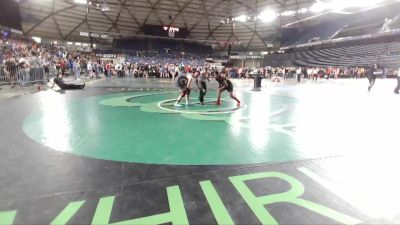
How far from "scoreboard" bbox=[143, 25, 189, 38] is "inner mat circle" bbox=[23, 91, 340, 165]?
4113 centimetres

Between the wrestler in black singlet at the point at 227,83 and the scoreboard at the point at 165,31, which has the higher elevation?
the scoreboard at the point at 165,31

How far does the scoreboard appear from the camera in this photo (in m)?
46.8

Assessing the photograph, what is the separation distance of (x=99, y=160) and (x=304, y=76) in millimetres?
42160

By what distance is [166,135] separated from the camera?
5402mm

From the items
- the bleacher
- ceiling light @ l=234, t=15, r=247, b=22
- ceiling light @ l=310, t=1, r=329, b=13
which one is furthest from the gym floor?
the bleacher

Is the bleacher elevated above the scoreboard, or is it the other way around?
the scoreboard

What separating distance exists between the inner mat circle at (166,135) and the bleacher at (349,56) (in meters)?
36.5

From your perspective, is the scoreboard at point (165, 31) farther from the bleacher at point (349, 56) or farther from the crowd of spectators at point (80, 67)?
the bleacher at point (349, 56)

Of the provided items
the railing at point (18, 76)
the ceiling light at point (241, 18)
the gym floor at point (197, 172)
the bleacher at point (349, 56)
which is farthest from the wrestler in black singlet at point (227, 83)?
the bleacher at point (349, 56)

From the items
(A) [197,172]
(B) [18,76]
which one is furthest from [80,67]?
(A) [197,172]

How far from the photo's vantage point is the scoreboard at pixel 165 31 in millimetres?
46850

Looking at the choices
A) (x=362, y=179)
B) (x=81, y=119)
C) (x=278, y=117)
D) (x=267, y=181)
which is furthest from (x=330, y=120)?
(x=81, y=119)

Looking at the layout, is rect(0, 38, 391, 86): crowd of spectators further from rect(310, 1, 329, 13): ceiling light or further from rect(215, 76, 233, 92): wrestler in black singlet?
rect(310, 1, 329, 13): ceiling light

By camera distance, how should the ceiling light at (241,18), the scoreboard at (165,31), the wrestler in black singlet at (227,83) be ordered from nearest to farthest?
the wrestler in black singlet at (227,83) < the ceiling light at (241,18) < the scoreboard at (165,31)
